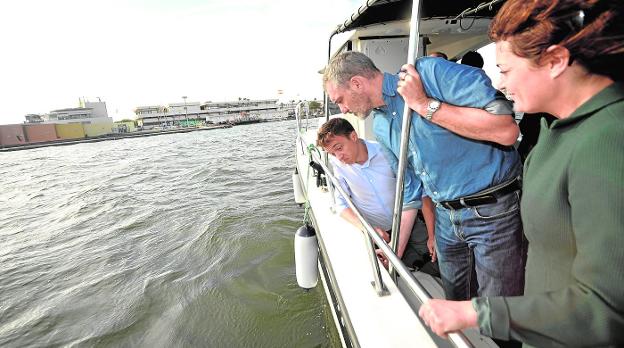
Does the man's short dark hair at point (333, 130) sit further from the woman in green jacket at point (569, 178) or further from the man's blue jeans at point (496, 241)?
the woman in green jacket at point (569, 178)

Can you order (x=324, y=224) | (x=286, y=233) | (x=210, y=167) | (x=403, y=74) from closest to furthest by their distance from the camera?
(x=403, y=74) → (x=324, y=224) → (x=286, y=233) → (x=210, y=167)

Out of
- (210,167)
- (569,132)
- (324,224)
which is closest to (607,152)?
(569,132)

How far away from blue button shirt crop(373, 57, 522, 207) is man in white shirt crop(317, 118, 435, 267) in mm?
611

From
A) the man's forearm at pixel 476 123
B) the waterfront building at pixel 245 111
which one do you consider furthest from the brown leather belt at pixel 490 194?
the waterfront building at pixel 245 111

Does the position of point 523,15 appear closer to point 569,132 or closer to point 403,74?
point 569,132

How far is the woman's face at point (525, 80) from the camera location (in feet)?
2.60

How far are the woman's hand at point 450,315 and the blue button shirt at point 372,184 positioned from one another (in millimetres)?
1536

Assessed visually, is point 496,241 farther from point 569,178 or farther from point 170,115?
point 170,115

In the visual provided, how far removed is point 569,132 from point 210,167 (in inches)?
589

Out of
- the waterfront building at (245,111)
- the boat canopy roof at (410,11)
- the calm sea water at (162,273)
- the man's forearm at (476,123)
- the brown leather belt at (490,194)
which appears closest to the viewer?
the man's forearm at (476,123)

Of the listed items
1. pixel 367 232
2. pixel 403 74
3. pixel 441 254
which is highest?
pixel 403 74

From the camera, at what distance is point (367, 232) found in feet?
5.78

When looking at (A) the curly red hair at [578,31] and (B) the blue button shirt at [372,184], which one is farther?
(B) the blue button shirt at [372,184]

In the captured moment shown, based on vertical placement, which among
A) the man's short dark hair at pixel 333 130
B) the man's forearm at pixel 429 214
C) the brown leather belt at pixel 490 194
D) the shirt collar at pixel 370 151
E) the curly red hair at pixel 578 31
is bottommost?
the man's forearm at pixel 429 214
